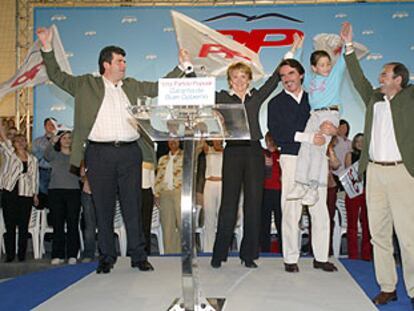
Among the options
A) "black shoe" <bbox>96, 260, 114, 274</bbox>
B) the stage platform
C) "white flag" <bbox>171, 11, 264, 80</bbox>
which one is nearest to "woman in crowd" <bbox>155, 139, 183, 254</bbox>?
"white flag" <bbox>171, 11, 264, 80</bbox>

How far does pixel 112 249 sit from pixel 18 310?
112cm

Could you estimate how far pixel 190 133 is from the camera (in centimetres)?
317

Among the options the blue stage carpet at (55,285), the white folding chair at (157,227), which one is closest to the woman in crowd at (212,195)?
the white folding chair at (157,227)

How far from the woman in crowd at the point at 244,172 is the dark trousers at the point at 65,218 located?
2.75 metres

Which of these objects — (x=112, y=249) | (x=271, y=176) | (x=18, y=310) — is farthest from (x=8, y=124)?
(x=18, y=310)

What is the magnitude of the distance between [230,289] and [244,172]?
1046 mm

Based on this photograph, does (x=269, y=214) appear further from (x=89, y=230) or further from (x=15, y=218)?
(x=15, y=218)

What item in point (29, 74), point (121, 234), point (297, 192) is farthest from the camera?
point (121, 234)

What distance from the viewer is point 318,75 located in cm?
436

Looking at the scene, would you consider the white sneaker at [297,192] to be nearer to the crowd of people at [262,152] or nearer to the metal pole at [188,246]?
the crowd of people at [262,152]

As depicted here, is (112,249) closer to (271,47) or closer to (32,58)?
(32,58)

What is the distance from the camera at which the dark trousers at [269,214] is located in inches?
260

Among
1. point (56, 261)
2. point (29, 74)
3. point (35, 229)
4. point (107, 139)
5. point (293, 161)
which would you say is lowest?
point (56, 261)

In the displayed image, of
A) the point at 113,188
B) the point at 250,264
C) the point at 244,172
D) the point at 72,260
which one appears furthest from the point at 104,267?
the point at 72,260
